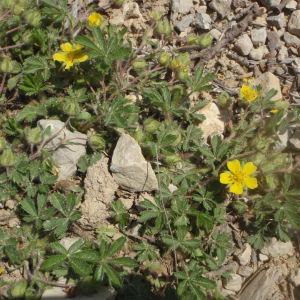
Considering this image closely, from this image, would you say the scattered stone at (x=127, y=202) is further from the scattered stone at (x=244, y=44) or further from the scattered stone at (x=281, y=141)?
the scattered stone at (x=244, y=44)

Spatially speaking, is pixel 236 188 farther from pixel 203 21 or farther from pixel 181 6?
pixel 181 6

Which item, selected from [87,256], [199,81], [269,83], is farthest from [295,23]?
[87,256]

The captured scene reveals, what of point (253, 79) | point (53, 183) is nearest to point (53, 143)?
point (53, 183)

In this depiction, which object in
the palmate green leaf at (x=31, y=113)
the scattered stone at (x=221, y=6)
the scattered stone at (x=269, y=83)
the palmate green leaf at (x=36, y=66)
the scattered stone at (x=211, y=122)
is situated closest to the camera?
the palmate green leaf at (x=31, y=113)

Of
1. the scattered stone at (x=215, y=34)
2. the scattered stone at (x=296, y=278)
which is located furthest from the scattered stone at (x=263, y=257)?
the scattered stone at (x=215, y=34)

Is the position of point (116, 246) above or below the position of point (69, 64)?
below

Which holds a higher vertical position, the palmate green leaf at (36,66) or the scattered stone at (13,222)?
the palmate green leaf at (36,66)

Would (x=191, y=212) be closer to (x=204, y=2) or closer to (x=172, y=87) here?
(x=172, y=87)

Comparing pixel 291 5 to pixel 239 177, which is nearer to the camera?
pixel 239 177
